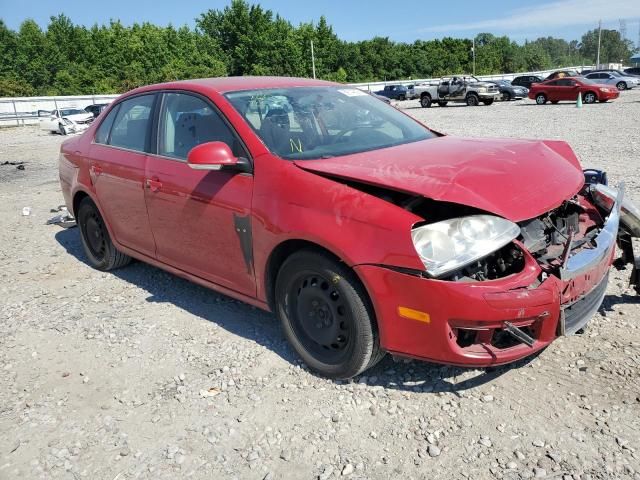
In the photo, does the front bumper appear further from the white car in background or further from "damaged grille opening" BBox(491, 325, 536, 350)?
the white car in background

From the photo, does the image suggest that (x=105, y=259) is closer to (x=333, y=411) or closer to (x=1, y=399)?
(x=1, y=399)

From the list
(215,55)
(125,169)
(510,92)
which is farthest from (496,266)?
(215,55)

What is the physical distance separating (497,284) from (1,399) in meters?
2.92

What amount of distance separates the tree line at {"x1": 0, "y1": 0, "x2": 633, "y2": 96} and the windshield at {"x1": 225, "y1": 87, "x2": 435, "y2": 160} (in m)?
54.0

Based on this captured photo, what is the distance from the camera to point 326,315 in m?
3.15

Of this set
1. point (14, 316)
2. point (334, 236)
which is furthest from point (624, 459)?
point (14, 316)

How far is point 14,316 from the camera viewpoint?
457cm

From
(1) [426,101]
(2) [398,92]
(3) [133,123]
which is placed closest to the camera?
(3) [133,123]

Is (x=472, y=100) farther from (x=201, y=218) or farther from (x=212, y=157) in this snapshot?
(x=212, y=157)

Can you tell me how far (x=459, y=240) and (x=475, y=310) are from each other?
1.10ft

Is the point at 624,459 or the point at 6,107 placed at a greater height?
the point at 6,107

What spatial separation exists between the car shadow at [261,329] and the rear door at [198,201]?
16.6 inches

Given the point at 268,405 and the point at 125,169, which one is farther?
the point at 125,169

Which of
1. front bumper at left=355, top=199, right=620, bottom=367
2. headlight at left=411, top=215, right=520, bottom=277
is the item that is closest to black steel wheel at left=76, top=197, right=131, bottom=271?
front bumper at left=355, top=199, right=620, bottom=367
